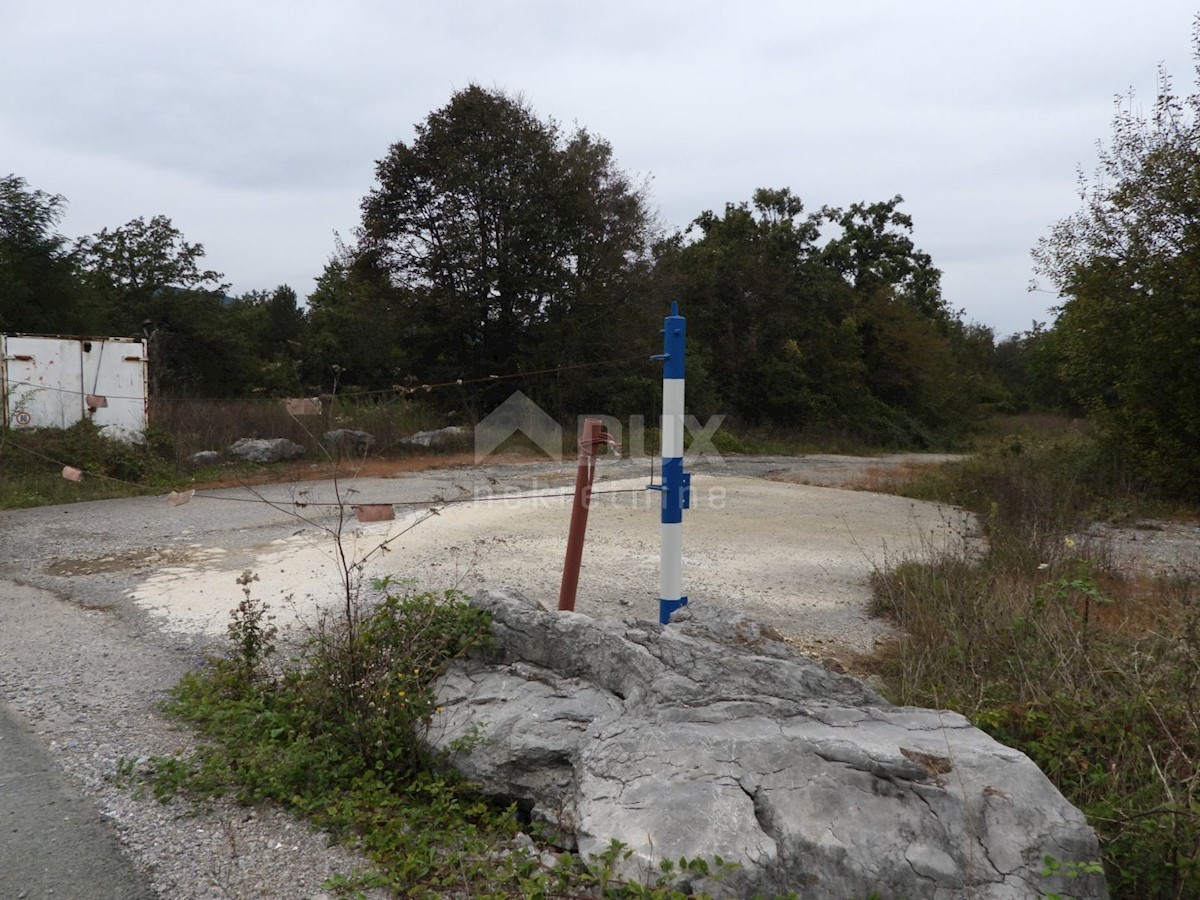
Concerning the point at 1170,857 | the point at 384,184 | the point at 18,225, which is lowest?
the point at 1170,857

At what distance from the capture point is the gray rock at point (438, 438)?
16.0 metres

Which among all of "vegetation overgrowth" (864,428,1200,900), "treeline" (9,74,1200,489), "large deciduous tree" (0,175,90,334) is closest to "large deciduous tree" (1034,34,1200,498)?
"treeline" (9,74,1200,489)

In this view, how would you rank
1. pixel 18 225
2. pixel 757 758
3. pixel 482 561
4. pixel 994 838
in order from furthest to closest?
pixel 18 225, pixel 482 561, pixel 757 758, pixel 994 838

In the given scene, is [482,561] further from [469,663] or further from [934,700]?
[934,700]

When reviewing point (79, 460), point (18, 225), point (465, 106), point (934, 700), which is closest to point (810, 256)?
point (465, 106)

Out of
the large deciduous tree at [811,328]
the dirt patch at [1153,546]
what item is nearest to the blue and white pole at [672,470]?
the dirt patch at [1153,546]

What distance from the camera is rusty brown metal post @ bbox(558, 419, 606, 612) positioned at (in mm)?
4281

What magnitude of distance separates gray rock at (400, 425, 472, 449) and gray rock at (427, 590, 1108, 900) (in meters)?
13.0

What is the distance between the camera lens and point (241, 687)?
3.71 m

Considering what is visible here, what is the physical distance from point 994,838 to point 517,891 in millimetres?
1254

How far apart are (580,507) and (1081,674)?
2297 mm
